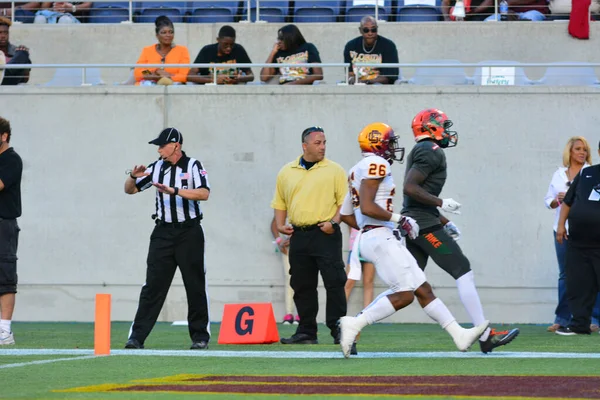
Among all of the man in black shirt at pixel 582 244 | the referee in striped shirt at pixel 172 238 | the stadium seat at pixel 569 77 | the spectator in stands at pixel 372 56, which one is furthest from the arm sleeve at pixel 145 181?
the stadium seat at pixel 569 77

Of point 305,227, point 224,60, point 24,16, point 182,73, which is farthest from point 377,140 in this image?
point 24,16

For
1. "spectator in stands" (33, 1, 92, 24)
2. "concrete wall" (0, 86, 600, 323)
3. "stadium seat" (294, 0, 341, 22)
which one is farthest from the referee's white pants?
"spectator in stands" (33, 1, 92, 24)

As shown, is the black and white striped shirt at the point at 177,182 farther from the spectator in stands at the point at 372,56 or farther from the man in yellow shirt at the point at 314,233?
the spectator in stands at the point at 372,56

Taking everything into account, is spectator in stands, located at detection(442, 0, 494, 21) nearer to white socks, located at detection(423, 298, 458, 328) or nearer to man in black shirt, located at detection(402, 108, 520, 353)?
man in black shirt, located at detection(402, 108, 520, 353)

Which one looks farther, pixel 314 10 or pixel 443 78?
pixel 314 10

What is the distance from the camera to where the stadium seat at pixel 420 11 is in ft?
54.6

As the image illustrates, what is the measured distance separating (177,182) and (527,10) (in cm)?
844

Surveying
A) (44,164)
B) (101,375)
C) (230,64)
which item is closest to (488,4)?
(230,64)

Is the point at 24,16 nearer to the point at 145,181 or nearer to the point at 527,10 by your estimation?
the point at 527,10

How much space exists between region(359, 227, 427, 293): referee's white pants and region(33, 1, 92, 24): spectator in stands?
1003 cm

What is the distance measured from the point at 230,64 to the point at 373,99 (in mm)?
1876

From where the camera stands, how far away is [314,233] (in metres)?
10.4

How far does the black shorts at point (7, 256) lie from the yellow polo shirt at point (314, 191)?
2557 mm

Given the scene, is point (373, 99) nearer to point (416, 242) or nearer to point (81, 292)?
point (81, 292)
